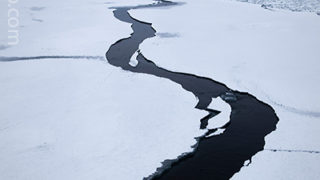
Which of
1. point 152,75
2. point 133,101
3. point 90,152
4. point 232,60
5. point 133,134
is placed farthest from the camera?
point 232,60

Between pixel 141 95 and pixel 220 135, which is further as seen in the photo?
pixel 141 95

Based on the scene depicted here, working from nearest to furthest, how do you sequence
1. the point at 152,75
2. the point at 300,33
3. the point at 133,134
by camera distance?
the point at 133,134 < the point at 152,75 < the point at 300,33

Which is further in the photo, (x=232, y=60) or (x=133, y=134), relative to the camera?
(x=232, y=60)

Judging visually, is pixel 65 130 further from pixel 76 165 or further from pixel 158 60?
pixel 158 60

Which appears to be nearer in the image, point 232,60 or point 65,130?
point 65,130

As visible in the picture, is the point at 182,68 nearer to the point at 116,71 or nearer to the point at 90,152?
the point at 116,71

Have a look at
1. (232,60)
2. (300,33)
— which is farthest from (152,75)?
(300,33)

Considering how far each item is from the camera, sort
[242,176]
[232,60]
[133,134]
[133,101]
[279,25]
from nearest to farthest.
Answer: [242,176] → [133,134] → [133,101] → [232,60] → [279,25]

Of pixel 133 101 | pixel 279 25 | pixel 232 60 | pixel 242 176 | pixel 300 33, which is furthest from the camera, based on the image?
pixel 279 25

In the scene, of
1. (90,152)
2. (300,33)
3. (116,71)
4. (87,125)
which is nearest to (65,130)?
(87,125)
